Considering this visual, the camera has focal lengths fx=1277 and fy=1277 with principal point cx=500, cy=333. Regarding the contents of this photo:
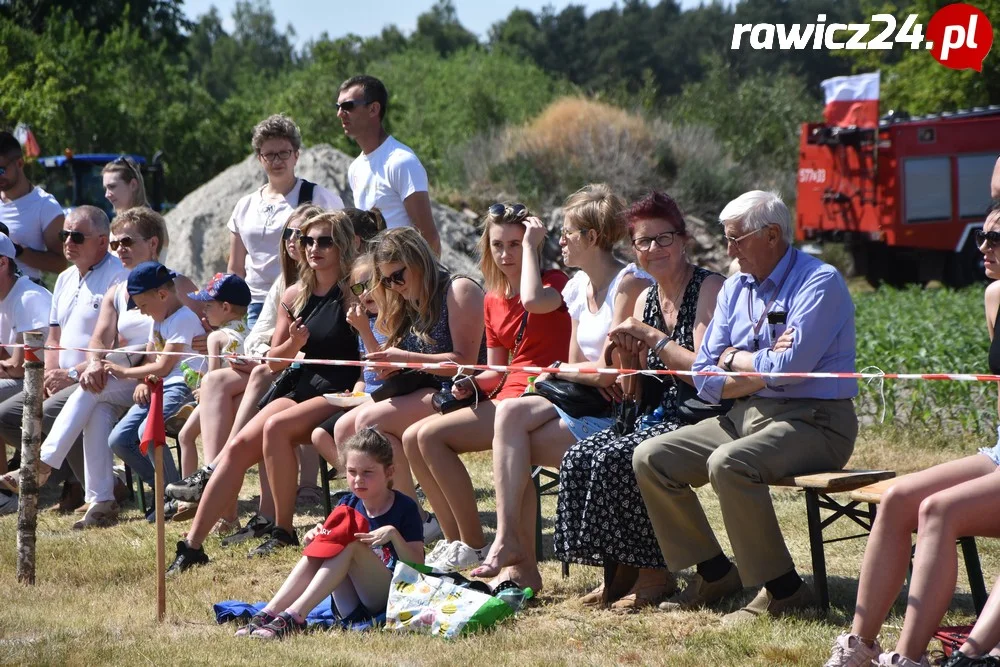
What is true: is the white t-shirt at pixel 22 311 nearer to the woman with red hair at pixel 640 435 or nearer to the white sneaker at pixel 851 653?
the woman with red hair at pixel 640 435

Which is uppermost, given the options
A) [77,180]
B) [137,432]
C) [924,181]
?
[77,180]

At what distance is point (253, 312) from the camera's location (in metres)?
7.81

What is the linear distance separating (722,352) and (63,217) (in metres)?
5.60

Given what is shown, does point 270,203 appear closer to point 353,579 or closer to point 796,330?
point 353,579

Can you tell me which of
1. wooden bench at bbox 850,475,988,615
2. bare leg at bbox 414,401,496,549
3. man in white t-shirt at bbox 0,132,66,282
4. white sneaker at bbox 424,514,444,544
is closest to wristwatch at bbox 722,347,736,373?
wooden bench at bbox 850,475,988,615

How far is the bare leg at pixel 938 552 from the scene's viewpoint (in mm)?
3883

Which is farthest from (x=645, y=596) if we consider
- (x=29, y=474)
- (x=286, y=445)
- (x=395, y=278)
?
(x=29, y=474)

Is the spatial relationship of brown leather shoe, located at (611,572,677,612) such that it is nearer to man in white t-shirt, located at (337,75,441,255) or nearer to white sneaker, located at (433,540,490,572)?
white sneaker, located at (433,540,490,572)

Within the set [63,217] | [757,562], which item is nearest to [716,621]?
[757,562]

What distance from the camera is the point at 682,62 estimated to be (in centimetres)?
8319

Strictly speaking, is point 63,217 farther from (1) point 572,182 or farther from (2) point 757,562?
(1) point 572,182

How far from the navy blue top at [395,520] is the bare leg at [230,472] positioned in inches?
50.5

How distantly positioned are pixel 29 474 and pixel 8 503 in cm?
Answer: 228

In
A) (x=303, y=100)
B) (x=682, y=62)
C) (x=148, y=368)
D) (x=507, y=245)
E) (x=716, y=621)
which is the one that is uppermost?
(x=682, y=62)
